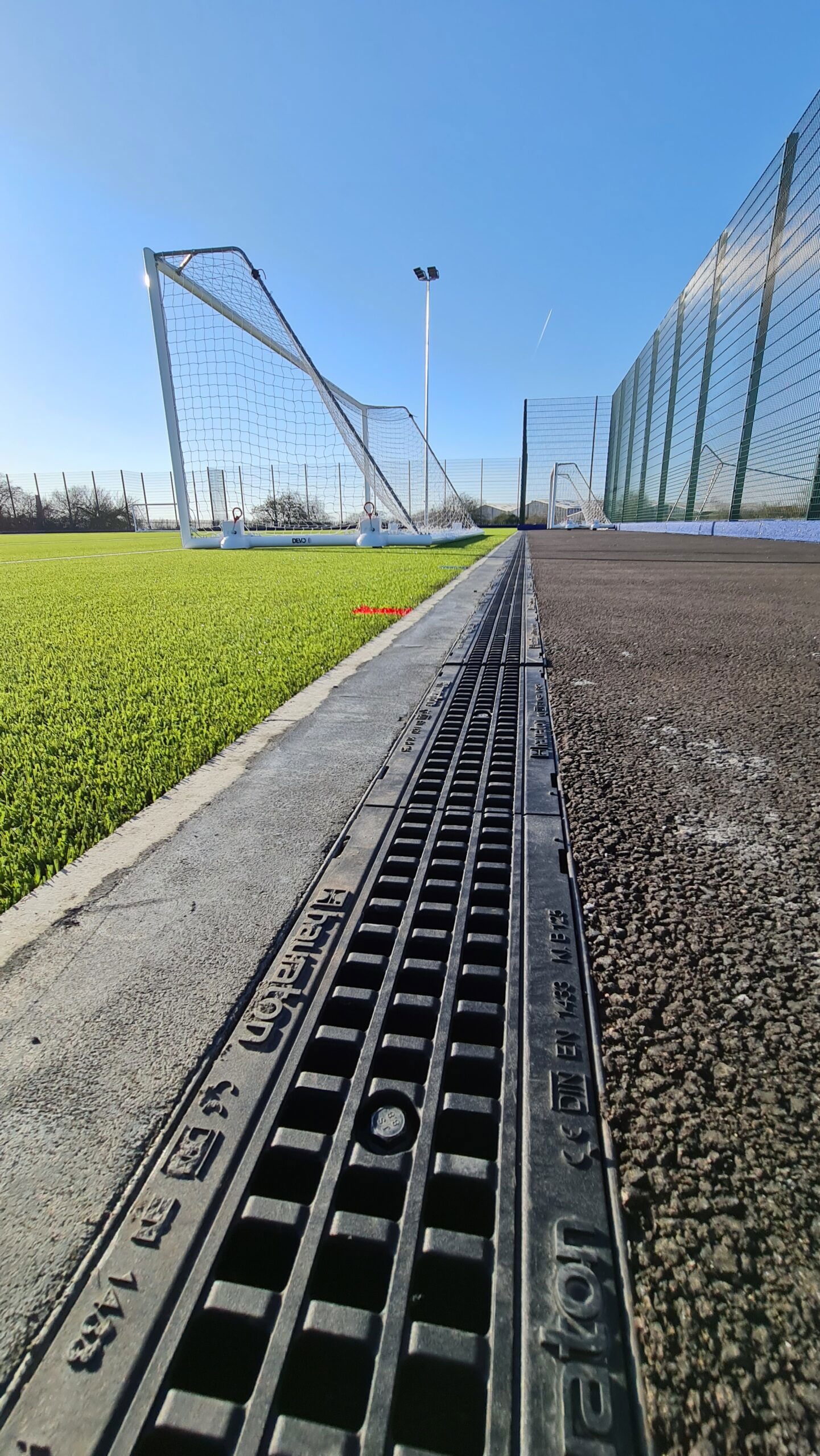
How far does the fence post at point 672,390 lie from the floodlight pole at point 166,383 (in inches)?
886

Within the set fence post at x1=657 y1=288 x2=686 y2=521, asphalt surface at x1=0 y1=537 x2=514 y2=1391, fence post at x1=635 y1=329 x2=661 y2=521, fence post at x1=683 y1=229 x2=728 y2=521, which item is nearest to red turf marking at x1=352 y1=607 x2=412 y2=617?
asphalt surface at x1=0 y1=537 x2=514 y2=1391

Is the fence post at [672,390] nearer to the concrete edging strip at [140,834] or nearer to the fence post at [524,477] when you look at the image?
the fence post at [524,477]

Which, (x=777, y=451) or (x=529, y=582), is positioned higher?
(x=777, y=451)

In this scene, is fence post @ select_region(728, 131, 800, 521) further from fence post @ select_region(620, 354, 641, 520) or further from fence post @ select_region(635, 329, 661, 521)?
fence post @ select_region(620, 354, 641, 520)

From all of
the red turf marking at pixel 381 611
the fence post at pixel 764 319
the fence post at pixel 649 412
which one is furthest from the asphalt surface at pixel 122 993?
the fence post at pixel 649 412

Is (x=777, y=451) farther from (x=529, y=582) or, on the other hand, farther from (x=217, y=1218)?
(x=217, y=1218)

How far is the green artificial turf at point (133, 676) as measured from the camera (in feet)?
6.28

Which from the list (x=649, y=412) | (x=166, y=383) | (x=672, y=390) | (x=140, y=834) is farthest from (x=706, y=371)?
(x=140, y=834)

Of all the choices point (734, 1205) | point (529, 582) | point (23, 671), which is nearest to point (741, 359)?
point (529, 582)

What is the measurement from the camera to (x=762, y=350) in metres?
17.7

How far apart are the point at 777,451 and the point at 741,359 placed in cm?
510

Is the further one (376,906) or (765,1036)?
(376,906)

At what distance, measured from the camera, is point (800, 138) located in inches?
590

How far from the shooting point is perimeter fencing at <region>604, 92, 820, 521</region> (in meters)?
14.6
